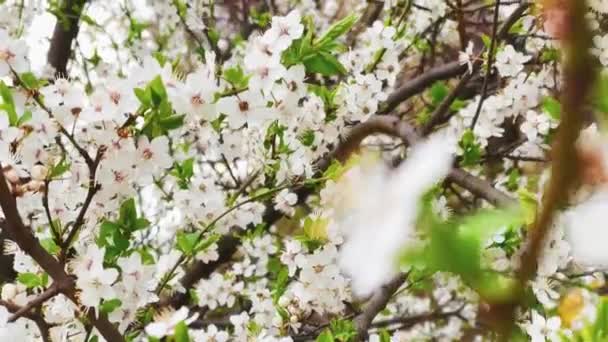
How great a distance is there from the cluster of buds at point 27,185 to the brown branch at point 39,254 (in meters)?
0.05

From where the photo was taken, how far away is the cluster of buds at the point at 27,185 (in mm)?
1010

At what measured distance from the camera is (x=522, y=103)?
1.89 metres

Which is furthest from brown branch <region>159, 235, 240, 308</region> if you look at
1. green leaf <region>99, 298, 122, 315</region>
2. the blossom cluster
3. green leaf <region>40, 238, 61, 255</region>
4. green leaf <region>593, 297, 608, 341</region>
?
green leaf <region>593, 297, 608, 341</region>

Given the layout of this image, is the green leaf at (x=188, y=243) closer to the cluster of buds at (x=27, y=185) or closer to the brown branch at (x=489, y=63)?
the cluster of buds at (x=27, y=185)

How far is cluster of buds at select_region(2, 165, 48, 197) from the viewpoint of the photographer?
1010mm

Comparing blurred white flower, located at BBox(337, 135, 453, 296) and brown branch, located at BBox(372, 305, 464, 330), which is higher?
blurred white flower, located at BBox(337, 135, 453, 296)

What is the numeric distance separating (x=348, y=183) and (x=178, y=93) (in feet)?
2.61

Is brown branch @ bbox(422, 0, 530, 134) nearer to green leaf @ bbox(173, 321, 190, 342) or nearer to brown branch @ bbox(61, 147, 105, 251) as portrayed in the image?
brown branch @ bbox(61, 147, 105, 251)

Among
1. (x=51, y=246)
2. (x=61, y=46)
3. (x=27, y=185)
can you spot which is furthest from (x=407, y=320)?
(x=27, y=185)

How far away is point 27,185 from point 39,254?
125 mm

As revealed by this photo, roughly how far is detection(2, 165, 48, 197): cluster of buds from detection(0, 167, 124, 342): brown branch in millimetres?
49

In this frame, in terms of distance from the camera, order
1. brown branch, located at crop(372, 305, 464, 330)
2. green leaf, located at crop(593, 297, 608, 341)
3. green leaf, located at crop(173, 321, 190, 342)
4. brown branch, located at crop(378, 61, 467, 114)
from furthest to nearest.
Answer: brown branch, located at crop(372, 305, 464, 330) → brown branch, located at crop(378, 61, 467, 114) → green leaf, located at crop(173, 321, 190, 342) → green leaf, located at crop(593, 297, 608, 341)

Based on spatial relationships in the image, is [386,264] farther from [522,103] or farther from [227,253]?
[227,253]

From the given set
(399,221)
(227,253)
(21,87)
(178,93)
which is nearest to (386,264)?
(399,221)
